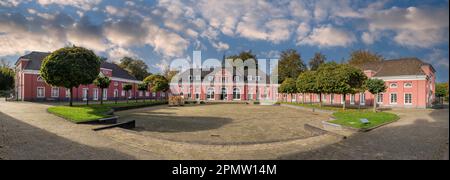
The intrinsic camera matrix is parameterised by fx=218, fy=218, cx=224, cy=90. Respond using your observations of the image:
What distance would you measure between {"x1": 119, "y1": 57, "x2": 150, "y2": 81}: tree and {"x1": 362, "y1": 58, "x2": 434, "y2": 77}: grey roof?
63.2m

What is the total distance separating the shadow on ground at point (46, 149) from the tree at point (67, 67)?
10.5 metres

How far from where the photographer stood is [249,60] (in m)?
64.8

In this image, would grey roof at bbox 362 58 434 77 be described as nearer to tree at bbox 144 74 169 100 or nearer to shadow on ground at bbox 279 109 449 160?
shadow on ground at bbox 279 109 449 160

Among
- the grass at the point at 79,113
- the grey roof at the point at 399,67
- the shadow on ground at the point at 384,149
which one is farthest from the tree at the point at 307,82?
the grass at the point at 79,113

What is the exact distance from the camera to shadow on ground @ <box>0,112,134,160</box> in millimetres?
5621

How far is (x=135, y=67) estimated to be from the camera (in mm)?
72438

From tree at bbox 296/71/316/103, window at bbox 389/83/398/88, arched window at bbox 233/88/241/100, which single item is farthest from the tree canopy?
window at bbox 389/83/398/88

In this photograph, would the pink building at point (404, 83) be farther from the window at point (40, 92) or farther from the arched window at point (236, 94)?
the window at point (40, 92)

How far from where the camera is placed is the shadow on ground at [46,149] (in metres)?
5.62

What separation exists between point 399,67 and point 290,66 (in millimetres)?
29205
